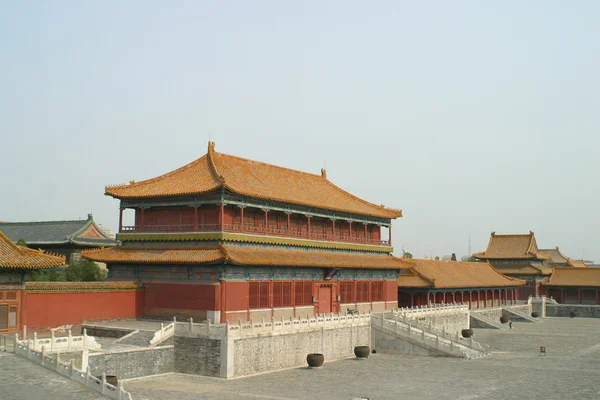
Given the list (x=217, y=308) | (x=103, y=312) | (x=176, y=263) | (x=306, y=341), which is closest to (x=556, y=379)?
(x=306, y=341)

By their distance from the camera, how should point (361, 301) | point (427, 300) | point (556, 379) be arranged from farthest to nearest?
point (427, 300), point (361, 301), point (556, 379)

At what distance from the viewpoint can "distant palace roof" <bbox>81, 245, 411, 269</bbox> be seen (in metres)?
42.9

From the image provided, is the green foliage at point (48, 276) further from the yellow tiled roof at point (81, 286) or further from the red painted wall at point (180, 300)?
the red painted wall at point (180, 300)

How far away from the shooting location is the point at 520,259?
309 feet

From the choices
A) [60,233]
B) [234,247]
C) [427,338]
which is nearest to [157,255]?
[234,247]

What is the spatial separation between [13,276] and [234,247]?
44.2 feet

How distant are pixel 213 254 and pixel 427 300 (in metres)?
28.6

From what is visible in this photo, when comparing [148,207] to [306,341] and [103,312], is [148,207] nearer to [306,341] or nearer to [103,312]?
[103,312]

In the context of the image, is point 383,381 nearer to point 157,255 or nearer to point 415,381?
point 415,381

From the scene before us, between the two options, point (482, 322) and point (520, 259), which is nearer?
point (482, 322)

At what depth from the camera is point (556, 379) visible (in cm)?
3922

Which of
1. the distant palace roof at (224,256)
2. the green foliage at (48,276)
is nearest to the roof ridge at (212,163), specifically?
the distant palace roof at (224,256)

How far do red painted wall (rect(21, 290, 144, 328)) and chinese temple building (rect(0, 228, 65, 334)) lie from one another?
0.41 meters

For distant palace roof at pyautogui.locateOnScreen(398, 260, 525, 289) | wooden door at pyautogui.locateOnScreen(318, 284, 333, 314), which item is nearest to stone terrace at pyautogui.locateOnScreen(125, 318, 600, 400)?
wooden door at pyautogui.locateOnScreen(318, 284, 333, 314)
